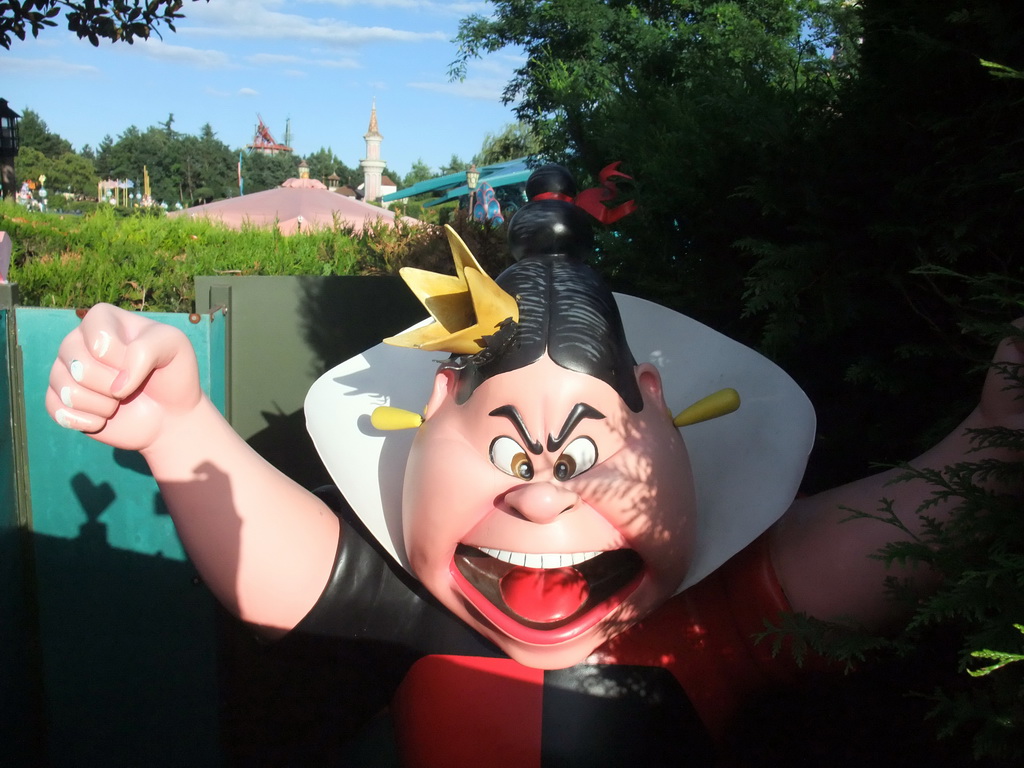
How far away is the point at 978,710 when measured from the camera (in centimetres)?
127

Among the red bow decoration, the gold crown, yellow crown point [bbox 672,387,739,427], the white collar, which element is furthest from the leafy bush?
yellow crown point [bbox 672,387,739,427]

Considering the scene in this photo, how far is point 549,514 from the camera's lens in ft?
5.46

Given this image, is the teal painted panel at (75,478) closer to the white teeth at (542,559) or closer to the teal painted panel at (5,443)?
the teal painted panel at (5,443)

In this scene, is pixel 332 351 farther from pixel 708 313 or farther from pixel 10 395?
pixel 708 313

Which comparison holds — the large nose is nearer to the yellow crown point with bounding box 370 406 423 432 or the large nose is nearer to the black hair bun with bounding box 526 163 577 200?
the yellow crown point with bounding box 370 406 423 432

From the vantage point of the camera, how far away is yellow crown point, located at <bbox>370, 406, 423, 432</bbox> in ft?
6.38

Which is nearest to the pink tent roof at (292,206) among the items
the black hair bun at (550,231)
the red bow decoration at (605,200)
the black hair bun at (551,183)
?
the red bow decoration at (605,200)

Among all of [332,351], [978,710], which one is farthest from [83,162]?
[978,710]

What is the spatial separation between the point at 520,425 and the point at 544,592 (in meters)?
0.40

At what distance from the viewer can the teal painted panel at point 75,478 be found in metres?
2.64

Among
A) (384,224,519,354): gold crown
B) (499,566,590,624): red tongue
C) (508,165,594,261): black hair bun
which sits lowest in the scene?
(499,566,590,624): red tongue

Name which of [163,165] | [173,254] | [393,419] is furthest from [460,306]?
[163,165]

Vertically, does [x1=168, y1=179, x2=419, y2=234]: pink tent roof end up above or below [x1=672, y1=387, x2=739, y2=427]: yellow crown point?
below

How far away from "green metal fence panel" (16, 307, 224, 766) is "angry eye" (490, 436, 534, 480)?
1439mm
